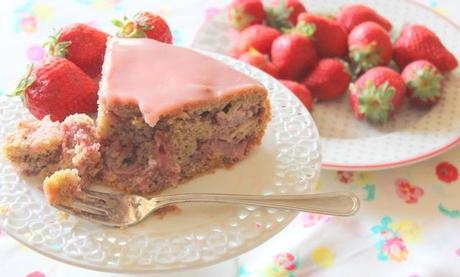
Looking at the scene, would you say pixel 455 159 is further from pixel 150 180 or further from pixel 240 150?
pixel 150 180

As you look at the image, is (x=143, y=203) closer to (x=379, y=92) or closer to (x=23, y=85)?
(x=23, y=85)

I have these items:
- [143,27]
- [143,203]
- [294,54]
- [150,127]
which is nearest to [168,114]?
[150,127]

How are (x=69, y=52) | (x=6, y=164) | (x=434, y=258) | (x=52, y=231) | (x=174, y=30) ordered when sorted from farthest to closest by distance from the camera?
(x=174, y=30) → (x=434, y=258) → (x=69, y=52) → (x=6, y=164) → (x=52, y=231)

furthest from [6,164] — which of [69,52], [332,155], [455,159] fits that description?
[455,159]

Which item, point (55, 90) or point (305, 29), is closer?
point (55, 90)

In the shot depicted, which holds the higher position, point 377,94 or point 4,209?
point 4,209

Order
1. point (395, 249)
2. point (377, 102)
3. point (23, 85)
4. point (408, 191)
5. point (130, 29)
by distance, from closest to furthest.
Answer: point (23, 85)
point (130, 29)
point (395, 249)
point (408, 191)
point (377, 102)

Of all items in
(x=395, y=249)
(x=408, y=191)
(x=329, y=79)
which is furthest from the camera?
(x=329, y=79)
